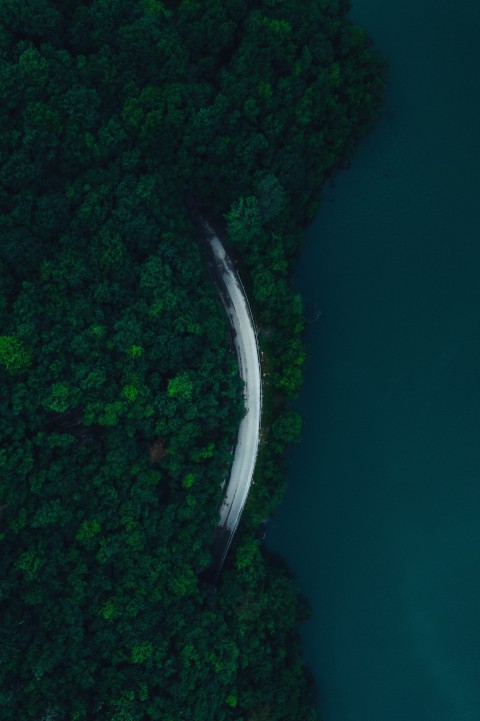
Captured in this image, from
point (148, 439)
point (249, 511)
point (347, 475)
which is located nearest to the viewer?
point (148, 439)

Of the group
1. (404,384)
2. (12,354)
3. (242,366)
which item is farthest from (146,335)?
(404,384)

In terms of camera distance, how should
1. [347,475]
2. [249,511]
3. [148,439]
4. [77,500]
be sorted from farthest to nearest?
[347,475] → [249,511] → [148,439] → [77,500]

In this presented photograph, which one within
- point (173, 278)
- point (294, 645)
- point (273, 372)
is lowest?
point (294, 645)

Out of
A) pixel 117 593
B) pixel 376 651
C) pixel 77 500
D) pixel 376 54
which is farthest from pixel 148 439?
pixel 376 54

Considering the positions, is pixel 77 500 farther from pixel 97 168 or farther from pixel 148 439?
pixel 97 168

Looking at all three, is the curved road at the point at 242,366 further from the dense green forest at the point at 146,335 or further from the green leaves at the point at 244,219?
the green leaves at the point at 244,219

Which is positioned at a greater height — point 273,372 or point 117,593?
point 273,372

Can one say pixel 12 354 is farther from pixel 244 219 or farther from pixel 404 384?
pixel 404 384
